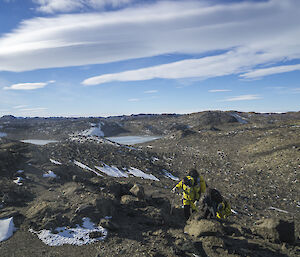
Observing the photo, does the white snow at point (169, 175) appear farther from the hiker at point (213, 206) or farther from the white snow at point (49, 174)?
the hiker at point (213, 206)

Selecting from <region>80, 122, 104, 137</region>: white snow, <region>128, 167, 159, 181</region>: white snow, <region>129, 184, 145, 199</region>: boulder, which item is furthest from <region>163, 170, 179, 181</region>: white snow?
<region>80, 122, 104, 137</region>: white snow

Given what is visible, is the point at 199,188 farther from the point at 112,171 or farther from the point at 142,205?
the point at 112,171

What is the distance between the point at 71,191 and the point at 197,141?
1004 inches

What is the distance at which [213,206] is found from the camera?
22.9 ft

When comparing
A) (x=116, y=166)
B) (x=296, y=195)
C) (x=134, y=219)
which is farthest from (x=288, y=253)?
(x=116, y=166)

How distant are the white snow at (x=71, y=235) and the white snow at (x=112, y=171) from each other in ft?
28.8

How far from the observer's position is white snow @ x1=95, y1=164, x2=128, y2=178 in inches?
→ 576

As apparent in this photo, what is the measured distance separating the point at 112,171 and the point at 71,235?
→ 32.2ft

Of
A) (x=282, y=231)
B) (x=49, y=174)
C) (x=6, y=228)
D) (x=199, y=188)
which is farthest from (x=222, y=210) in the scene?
(x=49, y=174)

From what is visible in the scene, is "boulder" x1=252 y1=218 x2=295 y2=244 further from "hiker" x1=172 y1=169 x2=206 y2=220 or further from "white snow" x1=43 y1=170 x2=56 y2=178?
"white snow" x1=43 y1=170 x2=56 y2=178

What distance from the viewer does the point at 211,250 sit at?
4848 millimetres

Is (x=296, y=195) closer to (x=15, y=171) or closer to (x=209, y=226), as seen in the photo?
(x=209, y=226)

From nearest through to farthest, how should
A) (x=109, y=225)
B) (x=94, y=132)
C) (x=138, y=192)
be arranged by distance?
(x=109, y=225) → (x=138, y=192) → (x=94, y=132)

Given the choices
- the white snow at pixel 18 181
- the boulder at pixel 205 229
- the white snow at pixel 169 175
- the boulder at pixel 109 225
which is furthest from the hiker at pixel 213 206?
the white snow at pixel 169 175
